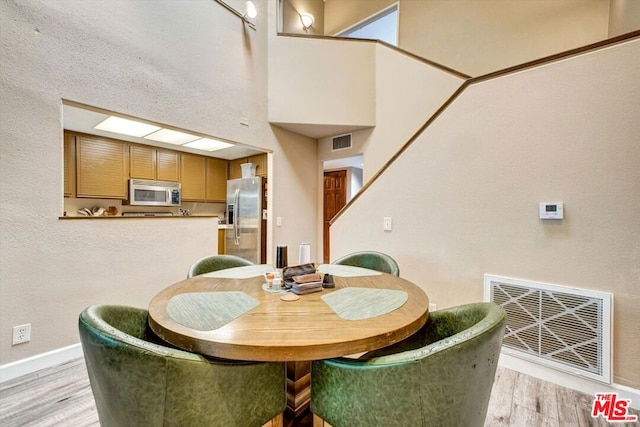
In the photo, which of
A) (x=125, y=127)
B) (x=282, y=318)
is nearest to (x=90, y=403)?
(x=282, y=318)

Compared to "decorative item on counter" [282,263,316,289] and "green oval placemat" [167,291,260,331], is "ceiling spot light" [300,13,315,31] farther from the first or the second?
"green oval placemat" [167,291,260,331]

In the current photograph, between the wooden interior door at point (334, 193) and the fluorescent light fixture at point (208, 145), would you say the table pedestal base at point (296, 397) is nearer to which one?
the fluorescent light fixture at point (208, 145)

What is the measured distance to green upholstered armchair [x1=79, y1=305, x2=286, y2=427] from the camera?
801 millimetres

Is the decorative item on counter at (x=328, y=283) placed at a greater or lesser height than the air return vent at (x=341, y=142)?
lesser

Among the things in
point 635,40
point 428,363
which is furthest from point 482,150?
point 428,363

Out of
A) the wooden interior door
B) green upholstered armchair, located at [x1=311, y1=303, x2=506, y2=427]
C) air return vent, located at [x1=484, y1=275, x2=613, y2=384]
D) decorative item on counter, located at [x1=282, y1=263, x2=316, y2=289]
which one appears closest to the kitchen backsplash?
the wooden interior door

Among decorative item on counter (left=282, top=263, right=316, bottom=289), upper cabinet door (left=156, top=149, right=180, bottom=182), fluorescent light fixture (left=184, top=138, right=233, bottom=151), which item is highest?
fluorescent light fixture (left=184, top=138, right=233, bottom=151)

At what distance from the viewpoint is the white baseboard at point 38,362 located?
1.86 metres

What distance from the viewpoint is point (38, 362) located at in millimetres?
1992

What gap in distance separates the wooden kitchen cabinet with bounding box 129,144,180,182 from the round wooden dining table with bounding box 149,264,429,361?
3454 mm

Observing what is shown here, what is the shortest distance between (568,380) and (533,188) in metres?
1.26

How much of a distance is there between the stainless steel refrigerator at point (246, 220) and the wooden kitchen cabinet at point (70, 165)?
6.47 feet

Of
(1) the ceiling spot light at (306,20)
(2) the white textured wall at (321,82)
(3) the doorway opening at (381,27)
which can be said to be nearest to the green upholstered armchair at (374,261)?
(2) the white textured wall at (321,82)

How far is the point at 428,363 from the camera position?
829 mm
